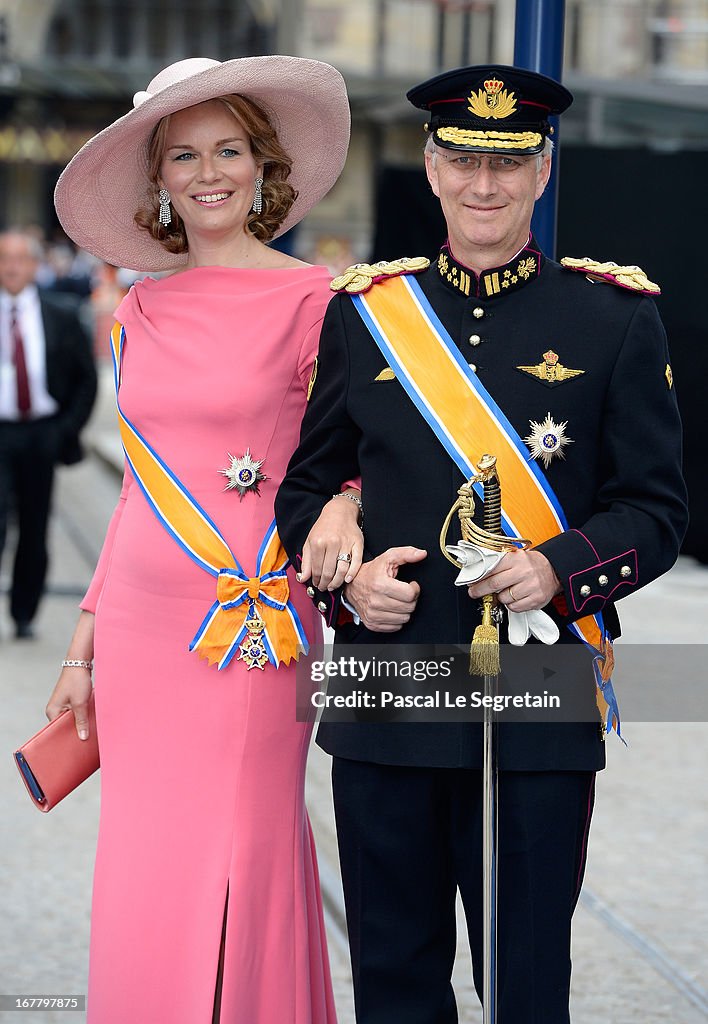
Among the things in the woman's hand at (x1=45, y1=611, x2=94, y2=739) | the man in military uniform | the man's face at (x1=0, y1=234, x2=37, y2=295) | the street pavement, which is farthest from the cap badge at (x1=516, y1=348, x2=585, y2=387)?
the man's face at (x1=0, y1=234, x2=37, y2=295)

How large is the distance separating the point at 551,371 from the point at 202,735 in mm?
975

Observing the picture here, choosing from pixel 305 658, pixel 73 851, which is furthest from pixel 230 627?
pixel 73 851

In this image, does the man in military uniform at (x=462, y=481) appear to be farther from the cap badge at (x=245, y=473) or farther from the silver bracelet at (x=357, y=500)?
the cap badge at (x=245, y=473)

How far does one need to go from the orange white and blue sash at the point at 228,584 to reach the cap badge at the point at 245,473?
0.08 metres

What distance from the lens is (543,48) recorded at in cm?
337

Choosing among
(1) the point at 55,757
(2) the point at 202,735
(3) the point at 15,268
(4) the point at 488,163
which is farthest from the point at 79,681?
(3) the point at 15,268

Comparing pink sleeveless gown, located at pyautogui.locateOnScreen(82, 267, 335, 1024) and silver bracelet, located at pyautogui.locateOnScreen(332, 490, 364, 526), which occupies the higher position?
silver bracelet, located at pyautogui.locateOnScreen(332, 490, 364, 526)

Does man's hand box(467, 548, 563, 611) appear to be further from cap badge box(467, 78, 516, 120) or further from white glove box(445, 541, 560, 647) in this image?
cap badge box(467, 78, 516, 120)

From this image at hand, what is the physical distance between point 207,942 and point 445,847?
1.86 feet

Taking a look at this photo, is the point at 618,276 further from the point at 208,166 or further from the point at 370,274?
the point at 208,166

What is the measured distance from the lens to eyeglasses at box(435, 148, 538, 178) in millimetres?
2527

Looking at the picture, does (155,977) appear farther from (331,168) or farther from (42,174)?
(42,174)

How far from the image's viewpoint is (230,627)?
2.97m

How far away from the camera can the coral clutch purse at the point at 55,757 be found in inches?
124
